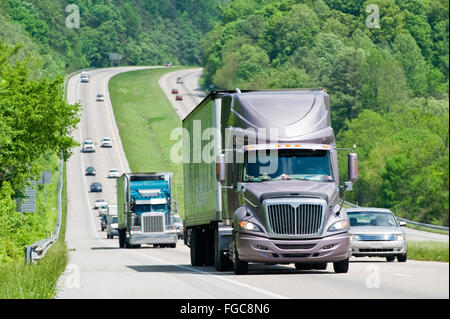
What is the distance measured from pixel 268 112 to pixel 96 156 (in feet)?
378

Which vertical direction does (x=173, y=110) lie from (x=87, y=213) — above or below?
above

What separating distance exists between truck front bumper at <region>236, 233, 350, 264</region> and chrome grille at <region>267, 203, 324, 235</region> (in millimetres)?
207

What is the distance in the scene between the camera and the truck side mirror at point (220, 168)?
2175 cm

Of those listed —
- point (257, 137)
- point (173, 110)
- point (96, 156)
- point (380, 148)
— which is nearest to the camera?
point (257, 137)

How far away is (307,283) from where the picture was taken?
62.7ft

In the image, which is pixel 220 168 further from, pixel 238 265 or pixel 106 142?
pixel 106 142

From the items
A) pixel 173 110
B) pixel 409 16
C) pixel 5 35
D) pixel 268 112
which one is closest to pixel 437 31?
pixel 409 16

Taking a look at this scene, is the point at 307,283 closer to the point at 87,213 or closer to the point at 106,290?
the point at 106,290

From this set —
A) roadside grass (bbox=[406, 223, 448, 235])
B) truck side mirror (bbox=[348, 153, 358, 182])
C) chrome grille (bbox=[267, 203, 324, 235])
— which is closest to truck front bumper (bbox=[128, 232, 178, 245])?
roadside grass (bbox=[406, 223, 448, 235])

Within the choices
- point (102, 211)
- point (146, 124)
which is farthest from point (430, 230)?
point (146, 124)

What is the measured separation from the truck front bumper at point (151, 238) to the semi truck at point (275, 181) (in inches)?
991

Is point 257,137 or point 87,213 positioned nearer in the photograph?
point 257,137

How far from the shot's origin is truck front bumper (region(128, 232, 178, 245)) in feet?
163

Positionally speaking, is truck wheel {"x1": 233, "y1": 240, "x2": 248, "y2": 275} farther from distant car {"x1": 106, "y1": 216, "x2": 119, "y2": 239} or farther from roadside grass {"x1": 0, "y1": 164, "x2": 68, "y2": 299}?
distant car {"x1": 106, "y1": 216, "x2": 119, "y2": 239}
